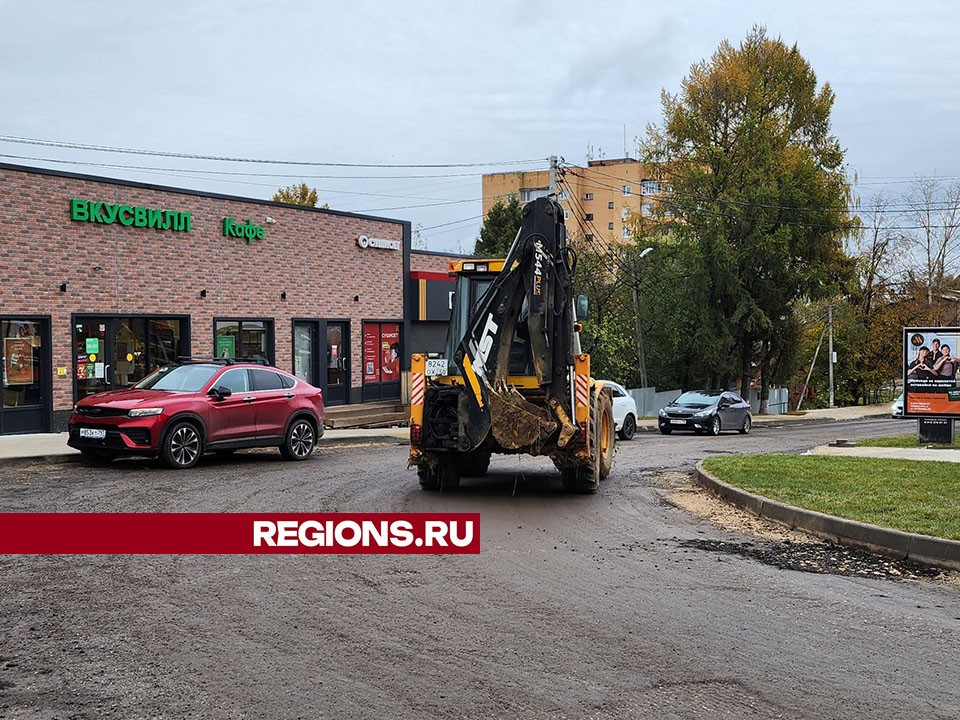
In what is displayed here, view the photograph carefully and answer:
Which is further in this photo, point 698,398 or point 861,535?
point 698,398

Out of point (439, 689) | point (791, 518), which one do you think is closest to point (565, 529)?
point (791, 518)

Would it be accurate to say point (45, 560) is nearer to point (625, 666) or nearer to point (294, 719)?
point (294, 719)

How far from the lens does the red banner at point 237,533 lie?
943cm

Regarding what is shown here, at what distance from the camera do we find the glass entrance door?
2930cm

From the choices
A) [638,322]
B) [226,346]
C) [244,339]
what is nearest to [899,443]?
[244,339]

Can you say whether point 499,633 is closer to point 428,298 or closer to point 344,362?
point 344,362

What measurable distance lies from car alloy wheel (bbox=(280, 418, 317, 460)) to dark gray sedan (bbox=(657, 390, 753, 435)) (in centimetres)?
1566

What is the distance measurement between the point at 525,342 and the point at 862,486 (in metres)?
4.69

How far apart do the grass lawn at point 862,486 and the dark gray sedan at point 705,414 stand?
13.5m

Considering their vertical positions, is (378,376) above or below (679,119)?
below

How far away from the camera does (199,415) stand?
16281mm

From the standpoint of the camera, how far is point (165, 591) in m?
7.61

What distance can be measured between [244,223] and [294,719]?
22.4 meters

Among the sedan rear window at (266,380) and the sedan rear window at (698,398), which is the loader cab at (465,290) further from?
the sedan rear window at (698,398)
